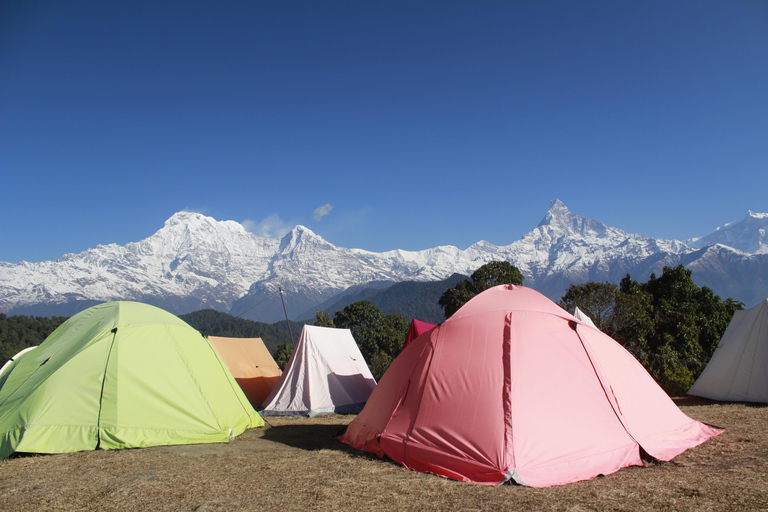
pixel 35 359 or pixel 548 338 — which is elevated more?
pixel 548 338

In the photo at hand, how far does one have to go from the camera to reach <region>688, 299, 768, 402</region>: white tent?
1338 cm

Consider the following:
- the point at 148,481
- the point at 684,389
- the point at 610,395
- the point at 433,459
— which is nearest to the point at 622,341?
the point at 684,389

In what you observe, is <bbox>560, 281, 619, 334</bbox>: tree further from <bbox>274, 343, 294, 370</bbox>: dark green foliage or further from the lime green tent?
<bbox>274, 343, 294, 370</bbox>: dark green foliage

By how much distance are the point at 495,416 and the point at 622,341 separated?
25.0 m

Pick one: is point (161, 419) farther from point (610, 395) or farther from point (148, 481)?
point (610, 395)

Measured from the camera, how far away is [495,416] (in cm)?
667

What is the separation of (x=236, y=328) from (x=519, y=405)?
508ft

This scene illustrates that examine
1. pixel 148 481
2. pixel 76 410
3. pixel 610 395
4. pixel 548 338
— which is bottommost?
pixel 148 481

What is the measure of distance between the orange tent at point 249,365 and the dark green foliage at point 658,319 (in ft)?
61.9

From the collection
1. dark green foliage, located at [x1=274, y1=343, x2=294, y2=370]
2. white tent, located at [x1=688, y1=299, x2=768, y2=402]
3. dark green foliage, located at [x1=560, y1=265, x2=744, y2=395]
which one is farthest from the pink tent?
dark green foliage, located at [x1=274, y1=343, x2=294, y2=370]

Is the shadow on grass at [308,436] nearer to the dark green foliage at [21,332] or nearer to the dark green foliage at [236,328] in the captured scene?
the dark green foliage at [21,332]

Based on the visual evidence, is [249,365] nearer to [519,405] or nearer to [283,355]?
[519,405]

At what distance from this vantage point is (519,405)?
6.70 m

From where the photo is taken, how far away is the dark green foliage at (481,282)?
1877 inches
